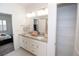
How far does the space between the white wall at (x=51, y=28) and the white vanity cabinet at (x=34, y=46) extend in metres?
0.09

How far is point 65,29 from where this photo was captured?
4.07 ft

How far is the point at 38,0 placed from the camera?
1.20 meters

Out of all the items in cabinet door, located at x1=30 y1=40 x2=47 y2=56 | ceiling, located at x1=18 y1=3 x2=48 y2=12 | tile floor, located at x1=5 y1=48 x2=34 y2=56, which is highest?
ceiling, located at x1=18 y1=3 x2=48 y2=12

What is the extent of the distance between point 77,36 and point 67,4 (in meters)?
0.55

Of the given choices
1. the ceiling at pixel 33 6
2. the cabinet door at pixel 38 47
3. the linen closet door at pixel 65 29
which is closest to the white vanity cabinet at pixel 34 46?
the cabinet door at pixel 38 47

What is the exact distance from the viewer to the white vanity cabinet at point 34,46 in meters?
1.23

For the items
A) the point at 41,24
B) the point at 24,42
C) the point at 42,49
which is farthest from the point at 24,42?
the point at 41,24

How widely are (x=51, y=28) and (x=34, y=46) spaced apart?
17.1 inches

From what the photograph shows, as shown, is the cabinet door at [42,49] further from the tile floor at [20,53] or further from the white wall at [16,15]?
the white wall at [16,15]

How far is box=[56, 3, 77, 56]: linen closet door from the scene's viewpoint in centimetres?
118

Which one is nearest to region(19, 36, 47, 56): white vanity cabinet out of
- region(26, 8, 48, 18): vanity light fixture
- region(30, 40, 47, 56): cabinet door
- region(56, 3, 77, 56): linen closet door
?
region(30, 40, 47, 56): cabinet door

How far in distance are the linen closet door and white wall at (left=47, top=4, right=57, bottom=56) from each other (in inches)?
2.9

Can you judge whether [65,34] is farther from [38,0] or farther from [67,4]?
[38,0]

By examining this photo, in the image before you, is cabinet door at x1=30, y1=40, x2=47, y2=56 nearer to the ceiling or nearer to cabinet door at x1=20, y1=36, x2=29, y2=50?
cabinet door at x1=20, y1=36, x2=29, y2=50
